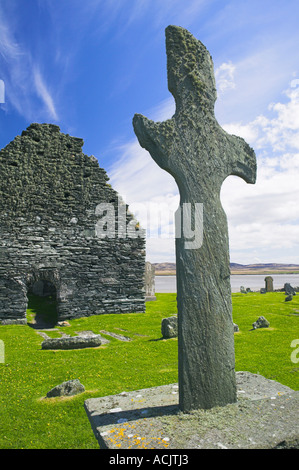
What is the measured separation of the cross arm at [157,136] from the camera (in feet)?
11.8

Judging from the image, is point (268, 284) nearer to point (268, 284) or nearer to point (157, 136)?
point (268, 284)

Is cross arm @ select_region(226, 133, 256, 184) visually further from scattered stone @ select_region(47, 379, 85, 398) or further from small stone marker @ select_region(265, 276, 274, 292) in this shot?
small stone marker @ select_region(265, 276, 274, 292)

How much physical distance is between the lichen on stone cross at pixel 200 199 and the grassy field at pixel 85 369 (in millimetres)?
1723

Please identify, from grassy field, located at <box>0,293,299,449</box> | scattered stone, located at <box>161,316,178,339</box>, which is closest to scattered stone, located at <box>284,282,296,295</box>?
grassy field, located at <box>0,293,299,449</box>

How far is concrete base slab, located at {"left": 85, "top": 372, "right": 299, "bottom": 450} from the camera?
2662 millimetres

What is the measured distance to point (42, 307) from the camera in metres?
16.1

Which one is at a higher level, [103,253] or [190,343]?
[103,253]

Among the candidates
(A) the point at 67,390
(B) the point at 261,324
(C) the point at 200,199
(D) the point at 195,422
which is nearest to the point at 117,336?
(B) the point at 261,324

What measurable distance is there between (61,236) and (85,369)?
8155 mm

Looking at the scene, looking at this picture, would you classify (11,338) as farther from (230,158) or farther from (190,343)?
(230,158)
